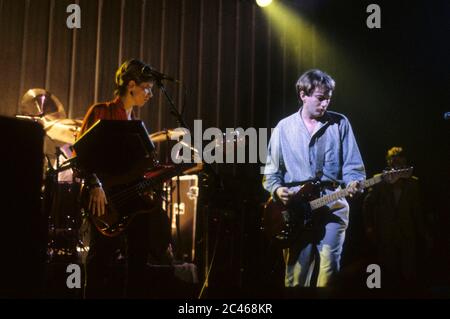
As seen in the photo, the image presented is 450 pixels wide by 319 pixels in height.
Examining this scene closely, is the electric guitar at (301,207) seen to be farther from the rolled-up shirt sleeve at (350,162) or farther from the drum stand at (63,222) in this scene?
the drum stand at (63,222)

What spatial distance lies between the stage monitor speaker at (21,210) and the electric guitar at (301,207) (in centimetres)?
375

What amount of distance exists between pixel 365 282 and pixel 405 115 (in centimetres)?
231

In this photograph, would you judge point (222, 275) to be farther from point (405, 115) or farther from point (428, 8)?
point (428, 8)

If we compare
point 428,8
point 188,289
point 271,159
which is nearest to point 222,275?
point 271,159

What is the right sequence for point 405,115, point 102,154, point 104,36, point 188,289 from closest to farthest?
1. point 102,154
2. point 188,289
3. point 104,36
4. point 405,115

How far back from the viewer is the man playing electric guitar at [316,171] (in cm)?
464

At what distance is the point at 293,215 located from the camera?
4695 mm

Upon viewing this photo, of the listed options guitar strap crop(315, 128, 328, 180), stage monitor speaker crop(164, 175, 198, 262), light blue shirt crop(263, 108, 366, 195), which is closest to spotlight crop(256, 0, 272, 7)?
light blue shirt crop(263, 108, 366, 195)

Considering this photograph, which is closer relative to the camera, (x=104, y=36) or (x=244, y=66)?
(x=104, y=36)

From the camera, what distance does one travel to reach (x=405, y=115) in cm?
655

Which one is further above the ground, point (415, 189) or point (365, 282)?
point (415, 189)

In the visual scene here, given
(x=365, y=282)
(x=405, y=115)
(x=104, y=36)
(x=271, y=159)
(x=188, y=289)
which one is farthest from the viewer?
(x=405, y=115)
